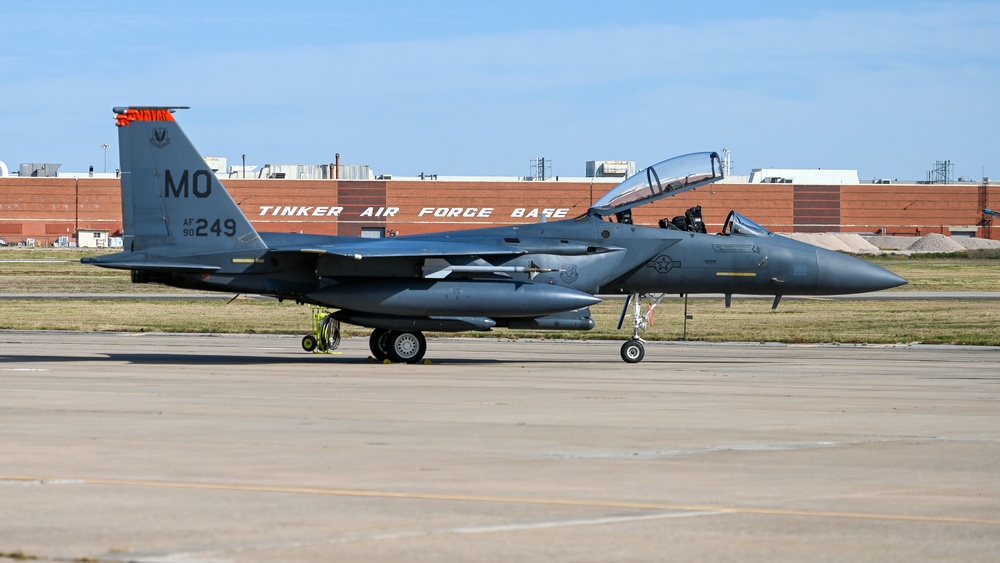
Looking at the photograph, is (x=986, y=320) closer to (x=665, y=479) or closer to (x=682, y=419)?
(x=682, y=419)

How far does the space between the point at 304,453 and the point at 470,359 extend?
15.5m

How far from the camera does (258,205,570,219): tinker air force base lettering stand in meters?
137

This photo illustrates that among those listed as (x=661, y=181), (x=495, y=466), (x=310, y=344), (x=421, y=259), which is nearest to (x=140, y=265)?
(x=421, y=259)

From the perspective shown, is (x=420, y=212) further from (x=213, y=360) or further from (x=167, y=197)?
(x=167, y=197)

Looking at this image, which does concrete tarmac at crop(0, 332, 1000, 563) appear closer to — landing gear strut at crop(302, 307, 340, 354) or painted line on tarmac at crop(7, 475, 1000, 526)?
painted line on tarmac at crop(7, 475, 1000, 526)

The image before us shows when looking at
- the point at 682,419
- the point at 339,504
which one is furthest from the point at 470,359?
the point at 339,504

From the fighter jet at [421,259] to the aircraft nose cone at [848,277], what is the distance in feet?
2.63

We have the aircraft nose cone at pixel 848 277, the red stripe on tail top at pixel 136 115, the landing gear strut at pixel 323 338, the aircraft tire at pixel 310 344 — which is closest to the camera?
the red stripe on tail top at pixel 136 115

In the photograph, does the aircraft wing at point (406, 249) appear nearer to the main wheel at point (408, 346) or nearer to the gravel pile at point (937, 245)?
the main wheel at point (408, 346)

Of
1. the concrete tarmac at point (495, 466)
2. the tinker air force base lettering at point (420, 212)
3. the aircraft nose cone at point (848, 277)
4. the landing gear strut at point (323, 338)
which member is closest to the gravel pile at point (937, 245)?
the tinker air force base lettering at point (420, 212)

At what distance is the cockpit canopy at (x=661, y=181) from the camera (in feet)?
84.9

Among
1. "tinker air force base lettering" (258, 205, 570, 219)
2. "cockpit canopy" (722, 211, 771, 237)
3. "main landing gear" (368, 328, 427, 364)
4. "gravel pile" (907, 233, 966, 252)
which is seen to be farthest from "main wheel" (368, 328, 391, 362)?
"tinker air force base lettering" (258, 205, 570, 219)

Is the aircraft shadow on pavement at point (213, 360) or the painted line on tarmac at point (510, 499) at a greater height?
the painted line on tarmac at point (510, 499)

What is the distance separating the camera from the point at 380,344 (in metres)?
25.4
